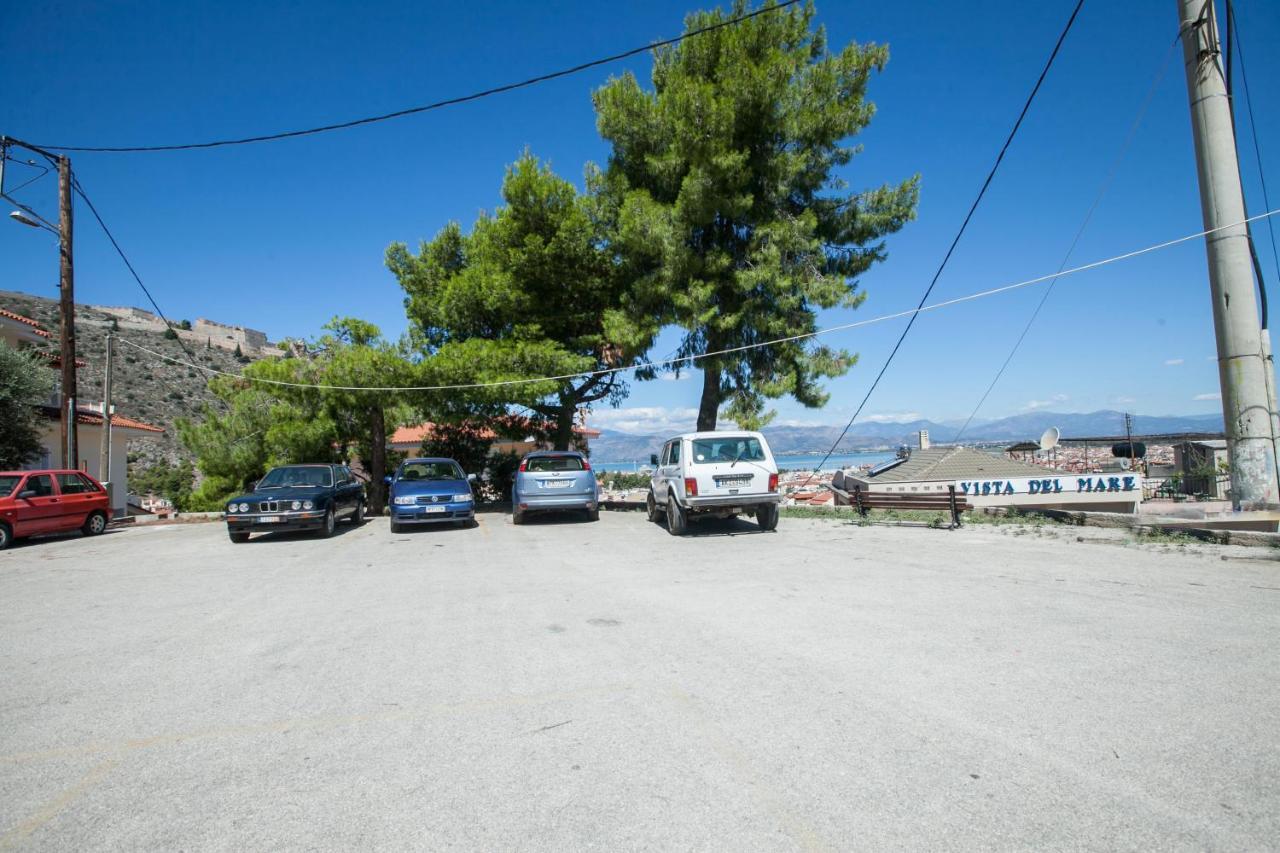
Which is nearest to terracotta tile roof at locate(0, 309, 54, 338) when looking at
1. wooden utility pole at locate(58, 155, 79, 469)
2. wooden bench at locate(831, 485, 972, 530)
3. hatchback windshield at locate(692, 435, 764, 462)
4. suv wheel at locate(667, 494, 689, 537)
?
wooden utility pole at locate(58, 155, 79, 469)

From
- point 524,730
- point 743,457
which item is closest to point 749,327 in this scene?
point 743,457

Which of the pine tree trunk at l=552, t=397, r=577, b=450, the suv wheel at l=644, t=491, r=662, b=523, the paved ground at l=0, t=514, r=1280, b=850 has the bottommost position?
the paved ground at l=0, t=514, r=1280, b=850

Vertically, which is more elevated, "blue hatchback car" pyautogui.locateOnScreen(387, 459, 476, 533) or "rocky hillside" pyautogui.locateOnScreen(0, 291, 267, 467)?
"rocky hillside" pyautogui.locateOnScreen(0, 291, 267, 467)

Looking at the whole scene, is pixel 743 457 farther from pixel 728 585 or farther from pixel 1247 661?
pixel 1247 661

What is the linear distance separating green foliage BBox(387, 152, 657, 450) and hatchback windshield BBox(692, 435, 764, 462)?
7.38 m

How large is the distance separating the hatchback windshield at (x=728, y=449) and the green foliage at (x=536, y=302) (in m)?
7.38

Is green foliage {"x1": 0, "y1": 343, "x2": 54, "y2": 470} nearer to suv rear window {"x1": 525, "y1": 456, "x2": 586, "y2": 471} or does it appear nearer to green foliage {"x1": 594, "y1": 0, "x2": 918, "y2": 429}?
suv rear window {"x1": 525, "y1": 456, "x2": 586, "y2": 471}

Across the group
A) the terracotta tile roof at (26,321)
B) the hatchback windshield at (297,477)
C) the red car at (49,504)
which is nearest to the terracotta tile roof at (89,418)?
the terracotta tile roof at (26,321)

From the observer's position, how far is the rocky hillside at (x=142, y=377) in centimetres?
5844

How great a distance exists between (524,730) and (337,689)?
1.54 m

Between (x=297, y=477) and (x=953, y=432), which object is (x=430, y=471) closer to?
(x=297, y=477)

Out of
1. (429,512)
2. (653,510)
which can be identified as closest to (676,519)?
(653,510)

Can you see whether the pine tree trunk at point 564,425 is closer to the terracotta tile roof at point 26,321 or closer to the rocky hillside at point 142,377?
the terracotta tile roof at point 26,321

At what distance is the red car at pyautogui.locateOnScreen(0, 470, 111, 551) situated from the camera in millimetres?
13680
